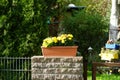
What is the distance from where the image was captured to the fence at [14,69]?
8.87m

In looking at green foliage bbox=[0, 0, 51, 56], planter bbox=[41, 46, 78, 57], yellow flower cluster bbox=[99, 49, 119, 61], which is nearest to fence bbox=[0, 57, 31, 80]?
green foliage bbox=[0, 0, 51, 56]

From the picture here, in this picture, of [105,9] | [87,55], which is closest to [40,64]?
[87,55]

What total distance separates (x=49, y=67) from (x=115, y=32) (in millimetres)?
7523

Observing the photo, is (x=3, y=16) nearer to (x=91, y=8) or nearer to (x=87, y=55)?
(x=87, y=55)

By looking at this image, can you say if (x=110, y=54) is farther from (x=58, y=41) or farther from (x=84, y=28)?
(x=84, y=28)

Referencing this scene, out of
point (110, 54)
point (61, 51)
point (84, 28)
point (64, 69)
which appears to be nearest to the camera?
point (64, 69)

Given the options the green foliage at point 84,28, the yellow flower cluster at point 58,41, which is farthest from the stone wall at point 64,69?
the green foliage at point 84,28

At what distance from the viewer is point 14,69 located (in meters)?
8.88

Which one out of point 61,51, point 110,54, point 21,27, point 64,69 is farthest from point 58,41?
point 21,27

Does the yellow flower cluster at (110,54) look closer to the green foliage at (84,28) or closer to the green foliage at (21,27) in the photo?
the green foliage at (21,27)

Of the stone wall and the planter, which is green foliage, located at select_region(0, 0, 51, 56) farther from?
the stone wall

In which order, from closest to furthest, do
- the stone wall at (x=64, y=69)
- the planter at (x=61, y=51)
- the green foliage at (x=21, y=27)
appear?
the stone wall at (x=64, y=69)
the planter at (x=61, y=51)
the green foliage at (x=21, y=27)

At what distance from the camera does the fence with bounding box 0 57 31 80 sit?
29.1 ft

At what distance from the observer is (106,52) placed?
8875mm
